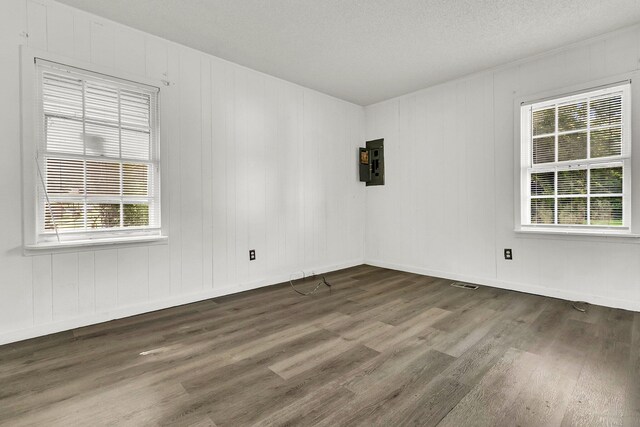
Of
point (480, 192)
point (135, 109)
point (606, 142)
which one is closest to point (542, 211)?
point (480, 192)

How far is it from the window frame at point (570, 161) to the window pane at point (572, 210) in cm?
4

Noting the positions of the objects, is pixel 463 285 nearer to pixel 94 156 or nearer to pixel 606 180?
pixel 606 180

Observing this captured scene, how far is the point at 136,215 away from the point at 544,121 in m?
4.32

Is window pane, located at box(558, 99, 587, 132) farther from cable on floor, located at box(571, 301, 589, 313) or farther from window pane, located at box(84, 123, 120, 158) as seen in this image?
window pane, located at box(84, 123, 120, 158)

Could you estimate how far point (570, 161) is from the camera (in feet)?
10.6

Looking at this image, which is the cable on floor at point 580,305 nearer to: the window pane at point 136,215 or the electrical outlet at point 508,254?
the electrical outlet at point 508,254

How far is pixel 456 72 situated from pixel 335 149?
6.13 ft

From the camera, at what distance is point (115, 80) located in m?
2.79

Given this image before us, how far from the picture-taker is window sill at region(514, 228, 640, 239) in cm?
288

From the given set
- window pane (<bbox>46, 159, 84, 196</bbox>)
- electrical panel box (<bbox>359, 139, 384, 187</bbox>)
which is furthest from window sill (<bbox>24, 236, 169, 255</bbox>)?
electrical panel box (<bbox>359, 139, 384, 187</bbox>)

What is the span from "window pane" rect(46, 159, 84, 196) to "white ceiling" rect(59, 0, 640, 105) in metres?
1.27

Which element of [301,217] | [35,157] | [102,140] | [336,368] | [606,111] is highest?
[606,111]

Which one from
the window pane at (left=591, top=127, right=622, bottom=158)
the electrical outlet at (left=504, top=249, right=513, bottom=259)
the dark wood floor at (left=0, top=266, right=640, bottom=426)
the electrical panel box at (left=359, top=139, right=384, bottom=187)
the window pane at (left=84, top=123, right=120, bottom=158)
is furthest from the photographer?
the electrical panel box at (left=359, top=139, right=384, bottom=187)

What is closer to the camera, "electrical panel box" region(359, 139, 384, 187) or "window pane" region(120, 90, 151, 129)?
"window pane" region(120, 90, 151, 129)
